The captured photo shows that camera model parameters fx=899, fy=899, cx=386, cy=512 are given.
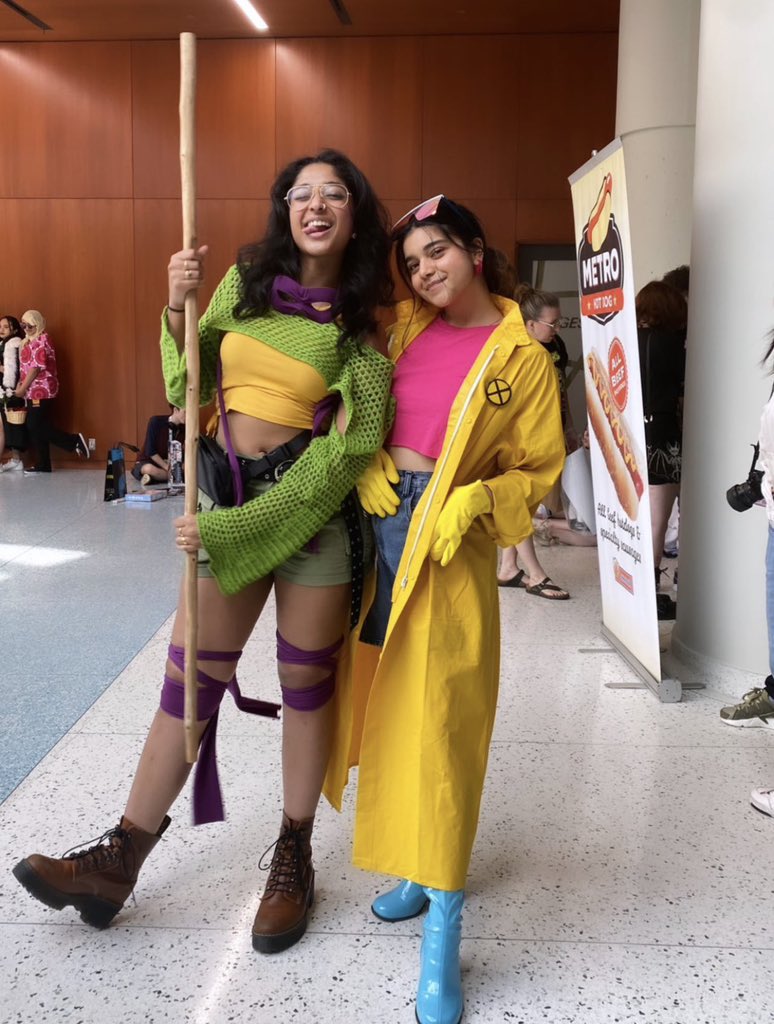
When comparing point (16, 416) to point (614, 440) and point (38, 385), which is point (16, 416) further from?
point (614, 440)

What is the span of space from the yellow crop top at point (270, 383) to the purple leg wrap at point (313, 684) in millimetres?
466

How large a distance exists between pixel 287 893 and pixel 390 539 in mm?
788

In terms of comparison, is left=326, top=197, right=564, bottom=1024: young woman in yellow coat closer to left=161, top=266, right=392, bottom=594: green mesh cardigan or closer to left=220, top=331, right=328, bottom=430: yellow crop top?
left=161, top=266, right=392, bottom=594: green mesh cardigan

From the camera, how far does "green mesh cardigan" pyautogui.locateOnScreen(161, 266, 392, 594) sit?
68.3 inches

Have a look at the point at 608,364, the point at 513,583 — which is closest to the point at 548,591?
the point at 513,583

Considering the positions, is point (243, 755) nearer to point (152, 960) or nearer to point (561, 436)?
point (152, 960)

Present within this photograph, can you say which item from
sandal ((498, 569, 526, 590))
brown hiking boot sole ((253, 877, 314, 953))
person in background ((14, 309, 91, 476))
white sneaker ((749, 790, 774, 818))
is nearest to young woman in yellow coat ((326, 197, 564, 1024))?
brown hiking boot sole ((253, 877, 314, 953))

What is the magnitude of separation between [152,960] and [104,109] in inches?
378

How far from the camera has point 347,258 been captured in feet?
6.13

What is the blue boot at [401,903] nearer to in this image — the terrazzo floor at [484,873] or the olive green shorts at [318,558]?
the terrazzo floor at [484,873]

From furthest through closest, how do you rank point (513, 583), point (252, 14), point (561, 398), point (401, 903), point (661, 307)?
point (252, 14) → point (513, 583) → point (561, 398) → point (661, 307) → point (401, 903)

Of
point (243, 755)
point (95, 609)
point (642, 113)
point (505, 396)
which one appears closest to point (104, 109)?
point (642, 113)

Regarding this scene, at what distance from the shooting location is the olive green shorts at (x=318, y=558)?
183cm

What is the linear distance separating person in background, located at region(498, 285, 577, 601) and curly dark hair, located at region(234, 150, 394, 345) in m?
2.65
